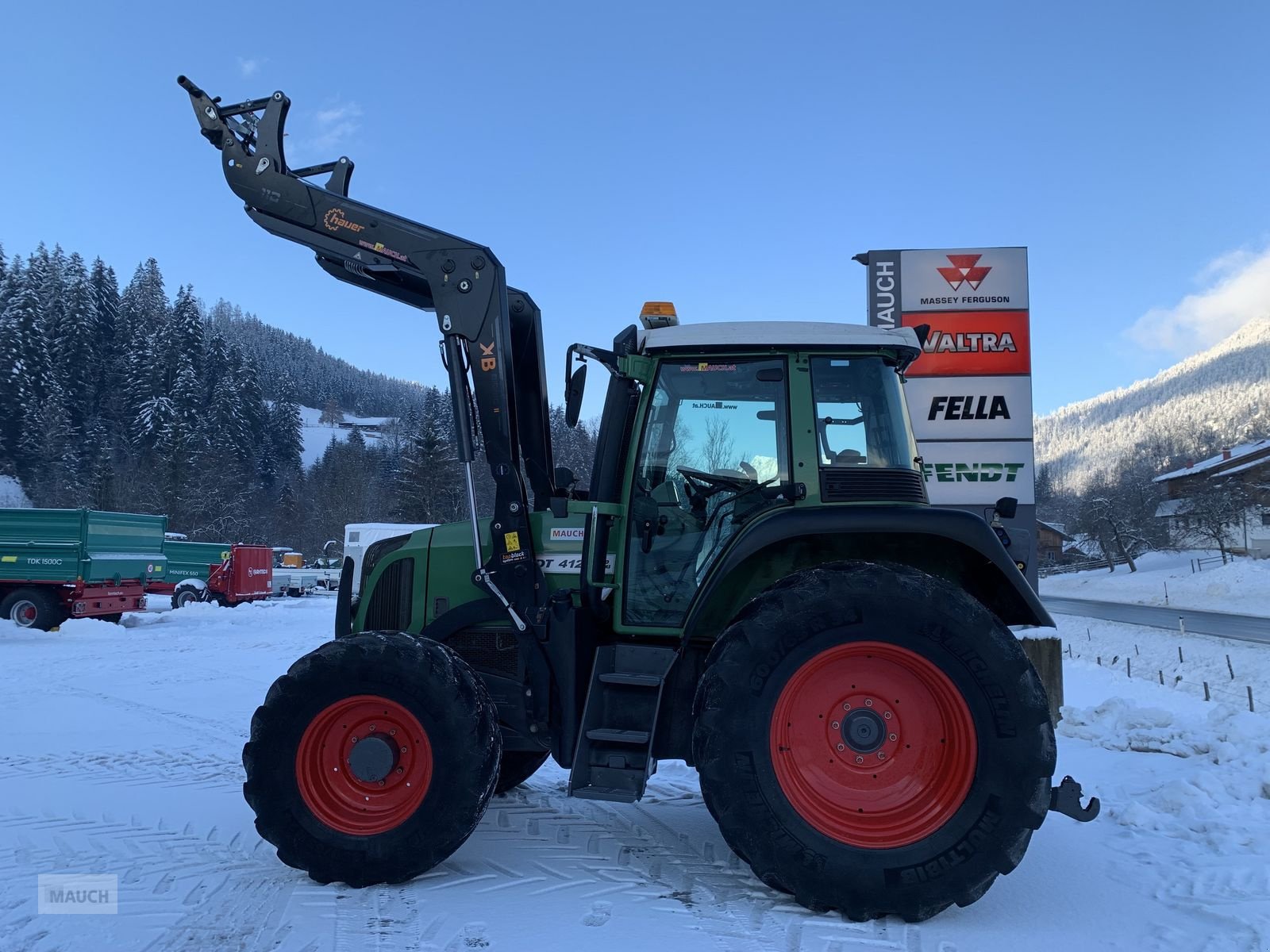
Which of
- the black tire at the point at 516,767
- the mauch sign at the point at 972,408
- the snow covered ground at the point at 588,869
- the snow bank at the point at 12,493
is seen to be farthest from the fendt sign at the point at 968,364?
the snow bank at the point at 12,493

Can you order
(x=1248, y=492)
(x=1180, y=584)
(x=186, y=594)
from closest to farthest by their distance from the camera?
1. (x=186, y=594)
2. (x=1180, y=584)
3. (x=1248, y=492)

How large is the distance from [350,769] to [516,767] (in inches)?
57.0

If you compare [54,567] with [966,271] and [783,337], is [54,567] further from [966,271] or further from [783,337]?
[783,337]

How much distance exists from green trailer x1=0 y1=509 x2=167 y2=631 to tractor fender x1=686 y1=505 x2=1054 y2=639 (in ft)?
60.5

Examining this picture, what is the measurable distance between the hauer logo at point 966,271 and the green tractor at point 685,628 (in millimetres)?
4911

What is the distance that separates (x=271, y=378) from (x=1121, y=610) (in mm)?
94148

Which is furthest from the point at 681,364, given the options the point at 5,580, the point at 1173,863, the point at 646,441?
the point at 5,580

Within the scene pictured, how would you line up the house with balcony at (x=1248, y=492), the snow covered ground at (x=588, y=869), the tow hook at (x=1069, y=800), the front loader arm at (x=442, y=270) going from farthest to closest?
the house with balcony at (x=1248, y=492) < the front loader arm at (x=442, y=270) < the tow hook at (x=1069, y=800) < the snow covered ground at (x=588, y=869)

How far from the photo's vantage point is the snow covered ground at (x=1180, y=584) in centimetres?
3931

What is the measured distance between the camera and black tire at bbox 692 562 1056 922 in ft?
10.7

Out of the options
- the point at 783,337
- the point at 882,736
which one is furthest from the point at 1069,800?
the point at 783,337

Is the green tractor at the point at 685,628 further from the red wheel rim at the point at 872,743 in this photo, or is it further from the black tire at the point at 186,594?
the black tire at the point at 186,594

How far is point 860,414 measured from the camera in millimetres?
4117

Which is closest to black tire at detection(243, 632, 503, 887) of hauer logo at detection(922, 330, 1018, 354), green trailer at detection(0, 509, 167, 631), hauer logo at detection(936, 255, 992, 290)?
hauer logo at detection(922, 330, 1018, 354)
